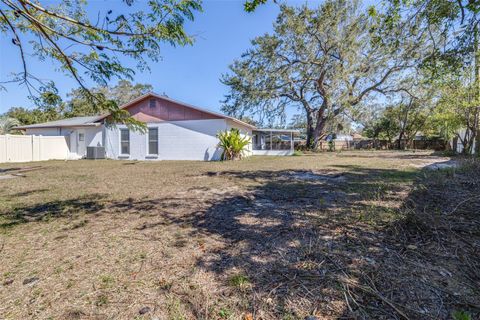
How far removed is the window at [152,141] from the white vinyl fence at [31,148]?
232 inches

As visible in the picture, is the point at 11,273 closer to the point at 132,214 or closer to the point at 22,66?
the point at 132,214

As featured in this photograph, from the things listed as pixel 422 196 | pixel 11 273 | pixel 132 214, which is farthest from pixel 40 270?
pixel 422 196

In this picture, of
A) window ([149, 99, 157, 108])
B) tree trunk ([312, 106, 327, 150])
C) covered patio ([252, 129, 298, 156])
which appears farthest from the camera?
tree trunk ([312, 106, 327, 150])

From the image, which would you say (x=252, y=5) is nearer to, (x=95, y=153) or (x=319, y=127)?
(x=95, y=153)

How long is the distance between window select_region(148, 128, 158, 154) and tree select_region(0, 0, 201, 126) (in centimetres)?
1088

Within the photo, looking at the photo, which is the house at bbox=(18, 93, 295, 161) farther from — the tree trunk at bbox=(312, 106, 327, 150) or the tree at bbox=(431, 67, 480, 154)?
the tree trunk at bbox=(312, 106, 327, 150)

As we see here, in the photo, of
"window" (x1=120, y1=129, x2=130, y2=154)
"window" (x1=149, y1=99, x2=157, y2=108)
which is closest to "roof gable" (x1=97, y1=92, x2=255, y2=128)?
"window" (x1=149, y1=99, x2=157, y2=108)

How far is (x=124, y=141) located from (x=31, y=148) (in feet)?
16.5

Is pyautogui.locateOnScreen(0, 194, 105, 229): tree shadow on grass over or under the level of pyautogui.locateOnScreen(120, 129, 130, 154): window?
under

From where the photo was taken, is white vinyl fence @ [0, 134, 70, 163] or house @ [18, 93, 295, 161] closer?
white vinyl fence @ [0, 134, 70, 163]

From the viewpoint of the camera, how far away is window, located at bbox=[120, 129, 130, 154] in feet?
49.1

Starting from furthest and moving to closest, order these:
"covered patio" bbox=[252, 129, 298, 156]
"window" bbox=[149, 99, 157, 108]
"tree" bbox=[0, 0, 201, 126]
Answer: "covered patio" bbox=[252, 129, 298, 156] → "window" bbox=[149, 99, 157, 108] → "tree" bbox=[0, 0, 201, 126]

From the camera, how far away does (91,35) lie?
3.52 m

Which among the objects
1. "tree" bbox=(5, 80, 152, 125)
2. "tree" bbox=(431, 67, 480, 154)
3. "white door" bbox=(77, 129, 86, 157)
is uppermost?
"tree" bbox=(5, 80, 152, 125)
